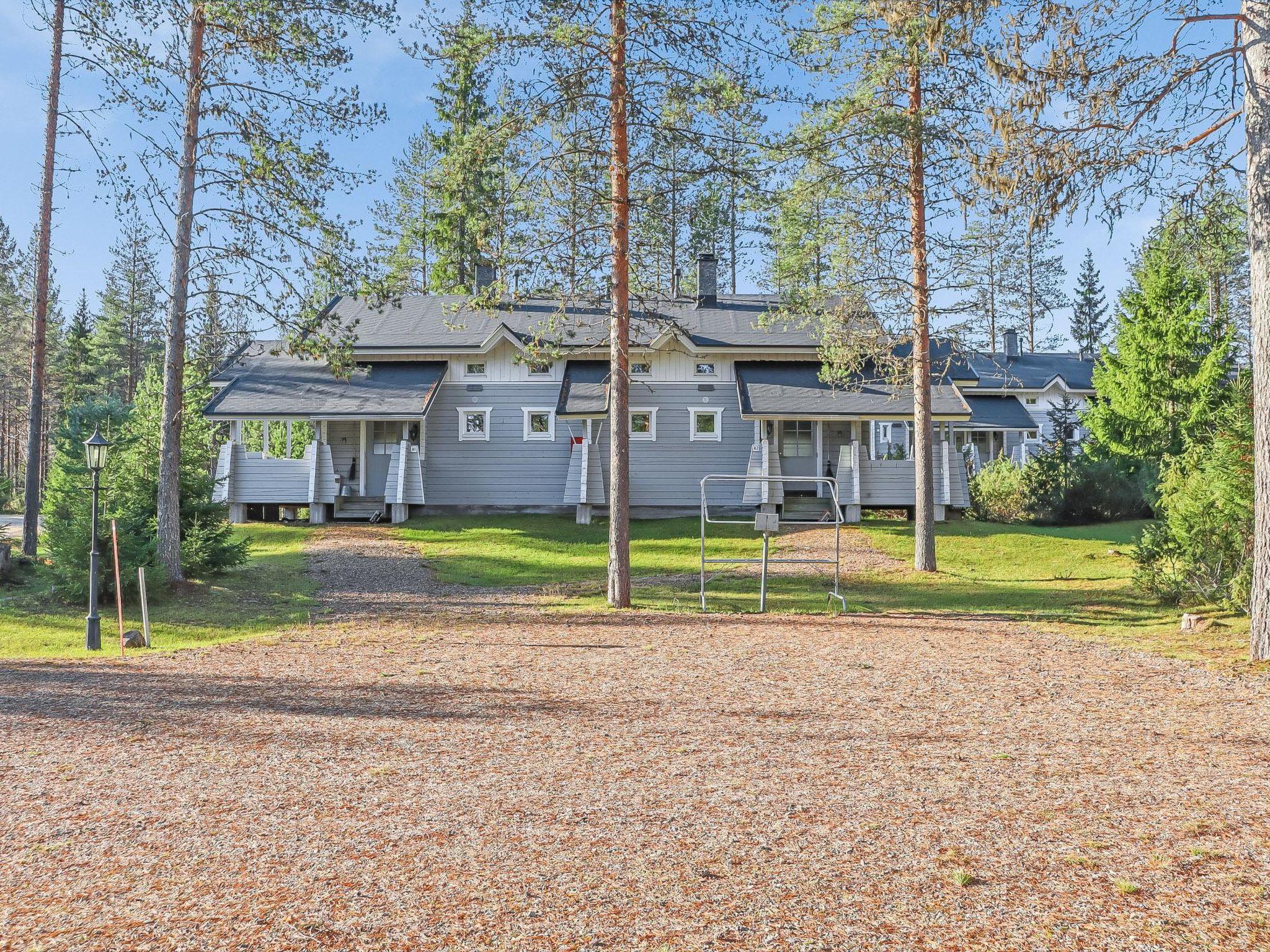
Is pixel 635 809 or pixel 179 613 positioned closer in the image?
pixel 635 809

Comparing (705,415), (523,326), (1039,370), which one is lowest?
(705,415)

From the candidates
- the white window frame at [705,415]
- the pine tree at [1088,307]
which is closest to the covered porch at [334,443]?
the white window frame at [705,415]

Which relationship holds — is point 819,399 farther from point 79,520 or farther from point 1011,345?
point 1011,345

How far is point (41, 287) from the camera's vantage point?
57.3 feet

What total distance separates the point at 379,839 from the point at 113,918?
102cm

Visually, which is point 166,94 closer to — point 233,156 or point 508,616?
point 233,156

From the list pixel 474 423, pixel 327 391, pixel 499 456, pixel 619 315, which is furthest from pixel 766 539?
pixel 327 391

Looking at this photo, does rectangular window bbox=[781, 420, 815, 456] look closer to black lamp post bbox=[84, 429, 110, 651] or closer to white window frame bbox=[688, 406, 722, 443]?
white window frame bbox=[688, 406, 722, 443]

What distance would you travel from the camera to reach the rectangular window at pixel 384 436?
2278 cm

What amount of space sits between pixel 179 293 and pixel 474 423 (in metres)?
10.4

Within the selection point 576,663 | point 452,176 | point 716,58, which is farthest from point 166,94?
point 576,663

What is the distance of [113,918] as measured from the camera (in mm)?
3180

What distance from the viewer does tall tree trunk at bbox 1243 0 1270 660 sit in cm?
762

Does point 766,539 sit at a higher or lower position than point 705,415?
lower
